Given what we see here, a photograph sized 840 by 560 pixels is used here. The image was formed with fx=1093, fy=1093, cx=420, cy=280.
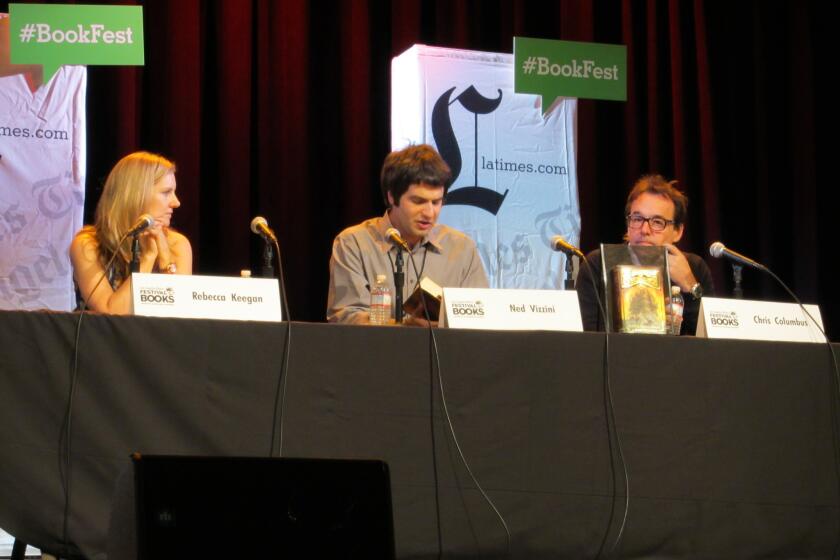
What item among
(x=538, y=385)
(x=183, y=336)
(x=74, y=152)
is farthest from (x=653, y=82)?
(x=183, y=336)

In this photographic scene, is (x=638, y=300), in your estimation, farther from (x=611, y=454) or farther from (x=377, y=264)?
(x=377, y=264)

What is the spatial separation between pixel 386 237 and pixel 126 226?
0.81 m

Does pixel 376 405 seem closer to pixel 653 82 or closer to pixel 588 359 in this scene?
pixel 588 359

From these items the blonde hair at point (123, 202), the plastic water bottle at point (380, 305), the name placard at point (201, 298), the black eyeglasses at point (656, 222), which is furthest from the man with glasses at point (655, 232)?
→ the blonde hair at point (123, 202)

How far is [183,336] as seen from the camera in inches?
92.7

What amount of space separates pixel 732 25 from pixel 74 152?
3.20m

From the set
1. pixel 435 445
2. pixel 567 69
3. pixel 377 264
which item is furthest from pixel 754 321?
pixel 567 69

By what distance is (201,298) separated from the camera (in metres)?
2.43

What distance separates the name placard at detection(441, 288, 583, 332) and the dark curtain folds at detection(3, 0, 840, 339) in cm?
217

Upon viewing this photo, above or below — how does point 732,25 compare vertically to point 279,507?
above

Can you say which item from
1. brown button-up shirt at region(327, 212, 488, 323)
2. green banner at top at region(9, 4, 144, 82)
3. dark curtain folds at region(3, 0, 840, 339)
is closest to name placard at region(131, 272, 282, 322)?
brown button-up shirt at region(327, 212, 488, 323)

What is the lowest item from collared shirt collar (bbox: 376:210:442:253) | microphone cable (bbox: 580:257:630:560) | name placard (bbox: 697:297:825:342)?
microphone cable (bbox: 580:257:630:560)

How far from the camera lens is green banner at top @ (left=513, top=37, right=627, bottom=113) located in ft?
14.9

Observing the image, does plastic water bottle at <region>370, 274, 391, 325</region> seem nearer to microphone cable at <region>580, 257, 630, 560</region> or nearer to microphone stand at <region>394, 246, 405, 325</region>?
microphone stand at <region>394, 246, 405, 325</region>
